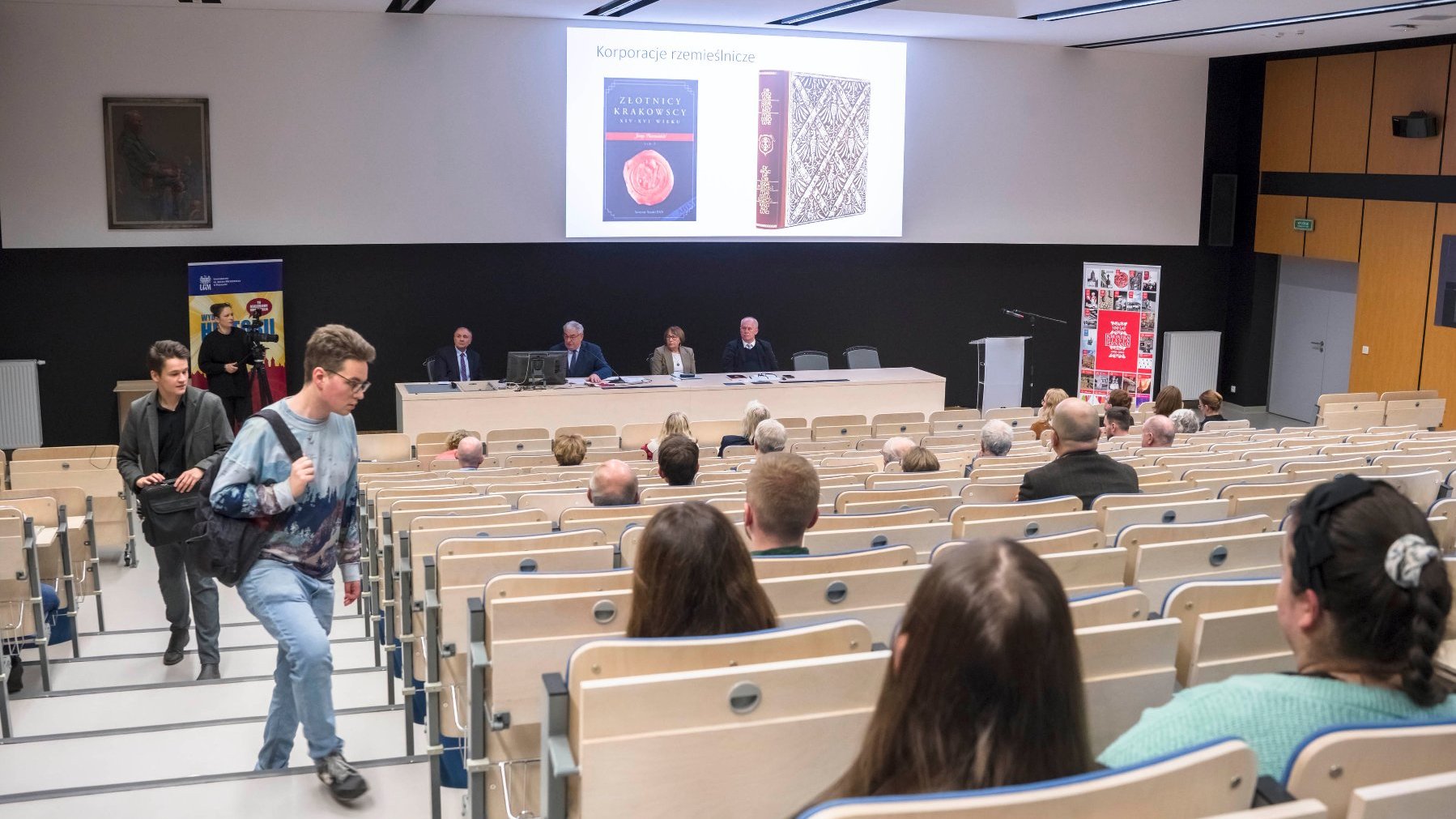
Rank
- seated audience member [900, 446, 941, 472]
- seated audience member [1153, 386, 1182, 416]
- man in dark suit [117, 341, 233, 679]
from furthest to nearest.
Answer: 1. seated audience member [1153, 386, 1182, 416]
2. seated audience member [900, 446, 941, 472]
3. man in dark suit [117, 341, 233, 679]

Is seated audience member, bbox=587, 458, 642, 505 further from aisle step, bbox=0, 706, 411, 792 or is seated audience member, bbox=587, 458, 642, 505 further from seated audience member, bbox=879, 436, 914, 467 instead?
seated audience member, bbox=879, 436, 914, 467

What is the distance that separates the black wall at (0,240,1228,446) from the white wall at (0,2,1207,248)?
0.40 m

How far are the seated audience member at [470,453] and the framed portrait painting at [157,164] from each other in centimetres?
616

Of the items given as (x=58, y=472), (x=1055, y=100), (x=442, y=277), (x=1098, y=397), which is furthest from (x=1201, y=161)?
(x=58, y=472)

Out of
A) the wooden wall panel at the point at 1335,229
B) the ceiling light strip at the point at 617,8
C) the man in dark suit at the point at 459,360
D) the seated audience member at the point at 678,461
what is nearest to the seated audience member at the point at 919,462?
the seated audience member at the point at 678,461

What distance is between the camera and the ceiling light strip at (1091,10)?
1103cm

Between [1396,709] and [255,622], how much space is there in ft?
22.0

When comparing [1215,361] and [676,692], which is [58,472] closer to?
[676,692]

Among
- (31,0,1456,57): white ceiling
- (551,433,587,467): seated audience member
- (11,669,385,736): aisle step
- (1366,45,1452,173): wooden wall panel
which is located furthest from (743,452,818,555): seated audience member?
(1366,45,1452,173): wooden wall panel

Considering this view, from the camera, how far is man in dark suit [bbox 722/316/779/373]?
13227 mm

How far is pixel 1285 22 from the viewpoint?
1212cm

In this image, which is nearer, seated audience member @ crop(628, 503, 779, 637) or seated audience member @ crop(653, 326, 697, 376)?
seated audience member @ crop(628, 503, 779, 637)

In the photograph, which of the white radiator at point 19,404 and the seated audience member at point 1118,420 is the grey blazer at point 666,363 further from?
the white radiator at point 19,404

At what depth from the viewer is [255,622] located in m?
7.27
